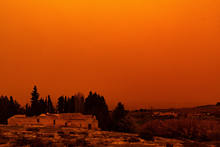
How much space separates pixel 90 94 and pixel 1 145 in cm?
5307

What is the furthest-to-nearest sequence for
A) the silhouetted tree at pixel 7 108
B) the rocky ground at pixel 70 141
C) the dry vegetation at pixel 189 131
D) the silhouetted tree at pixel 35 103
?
1. the silhouetted tree at pixel 35 103
2. the silhouetted tree at pixel 7 108
3. the dry vegetation at pixel 189 131
4. the rocky ground at pixel 70 141

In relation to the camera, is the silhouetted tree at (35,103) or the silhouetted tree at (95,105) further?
the silhouetted tree at (35,103)

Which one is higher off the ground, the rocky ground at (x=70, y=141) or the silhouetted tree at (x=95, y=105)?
the silhouetted tree at (x=95, y=105)

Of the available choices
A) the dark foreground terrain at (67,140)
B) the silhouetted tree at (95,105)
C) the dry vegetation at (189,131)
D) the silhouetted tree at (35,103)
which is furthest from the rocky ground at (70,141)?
the silhouetted tree at (35,103)

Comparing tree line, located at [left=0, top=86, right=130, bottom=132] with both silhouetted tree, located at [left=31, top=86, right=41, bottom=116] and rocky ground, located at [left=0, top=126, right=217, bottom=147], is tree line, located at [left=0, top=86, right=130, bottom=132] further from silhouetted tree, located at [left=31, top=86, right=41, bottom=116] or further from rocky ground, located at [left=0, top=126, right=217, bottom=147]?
rocky ground, located at [left=0, top=126, right=217, bottom=147]

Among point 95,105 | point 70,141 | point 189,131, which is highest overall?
point 95,105

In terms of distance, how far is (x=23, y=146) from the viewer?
709 cm

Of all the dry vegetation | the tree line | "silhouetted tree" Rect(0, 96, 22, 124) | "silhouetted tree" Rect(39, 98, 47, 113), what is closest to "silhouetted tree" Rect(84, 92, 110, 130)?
the tree line

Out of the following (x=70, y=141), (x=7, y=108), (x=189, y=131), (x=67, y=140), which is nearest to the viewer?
(x=70, y=141)

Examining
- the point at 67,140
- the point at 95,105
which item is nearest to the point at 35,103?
the point at 95,105

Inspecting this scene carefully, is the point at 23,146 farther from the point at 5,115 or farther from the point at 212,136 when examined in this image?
the point at 5,115

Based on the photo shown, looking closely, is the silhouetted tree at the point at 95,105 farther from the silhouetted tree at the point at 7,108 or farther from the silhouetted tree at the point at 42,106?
the silhouetted tree at the point at 7,108

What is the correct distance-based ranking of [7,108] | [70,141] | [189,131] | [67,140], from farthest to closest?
[7,108] → [189,131] → [67,140] → [70,141]

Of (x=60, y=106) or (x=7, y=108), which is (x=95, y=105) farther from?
(x=7, y=108)
